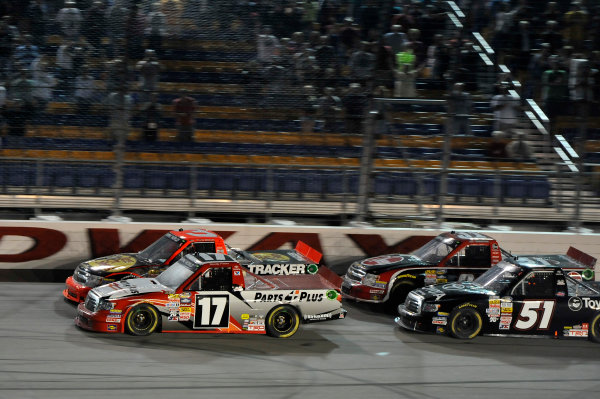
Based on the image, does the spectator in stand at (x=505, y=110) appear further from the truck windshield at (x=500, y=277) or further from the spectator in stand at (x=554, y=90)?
the truck windshield at (x=500, y=277)

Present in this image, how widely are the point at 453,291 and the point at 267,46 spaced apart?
24.7ft

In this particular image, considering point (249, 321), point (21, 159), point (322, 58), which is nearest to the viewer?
point (249, 321)

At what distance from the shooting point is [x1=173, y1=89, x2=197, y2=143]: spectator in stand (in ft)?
48.9

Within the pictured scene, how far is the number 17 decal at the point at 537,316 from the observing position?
11.1m

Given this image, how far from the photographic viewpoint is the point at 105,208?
14367 millimetres

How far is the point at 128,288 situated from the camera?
1058 cm

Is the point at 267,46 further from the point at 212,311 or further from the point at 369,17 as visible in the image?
the point at 212,311

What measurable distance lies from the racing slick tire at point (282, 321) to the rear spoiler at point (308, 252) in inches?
83.1

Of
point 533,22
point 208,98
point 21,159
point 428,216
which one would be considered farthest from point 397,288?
point 533,22

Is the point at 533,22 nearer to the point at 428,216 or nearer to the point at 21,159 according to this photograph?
the point at 428,216

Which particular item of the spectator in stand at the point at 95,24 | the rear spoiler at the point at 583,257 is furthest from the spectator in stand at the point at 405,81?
the spectator in stand at the point at 95,24

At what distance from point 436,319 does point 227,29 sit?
8559 millimetres

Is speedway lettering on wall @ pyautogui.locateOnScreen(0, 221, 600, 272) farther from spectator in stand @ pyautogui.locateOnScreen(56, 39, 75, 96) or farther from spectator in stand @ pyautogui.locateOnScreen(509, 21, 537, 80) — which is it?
spectator in stand @ pyautogui.locateOnScreen(509, 21, 537, 80)

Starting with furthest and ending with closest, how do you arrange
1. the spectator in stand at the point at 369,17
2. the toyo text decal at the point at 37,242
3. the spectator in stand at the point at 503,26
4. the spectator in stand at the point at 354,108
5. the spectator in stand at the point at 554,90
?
the spectator in stand at the point at 503,26 → the spectator in stand at the point at 369,17 → the spectator in stand at the point at 554,90 → the spectator in stand at the point at 354,108 → the toyo text decal at the point at 37,242
